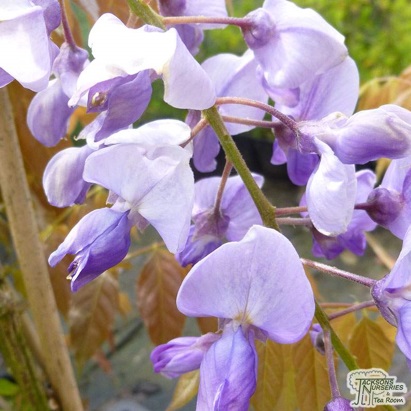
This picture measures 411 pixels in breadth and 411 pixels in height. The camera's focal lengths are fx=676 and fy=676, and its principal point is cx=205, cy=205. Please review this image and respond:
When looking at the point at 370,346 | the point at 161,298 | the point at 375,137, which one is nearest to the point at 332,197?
the point at 375,137

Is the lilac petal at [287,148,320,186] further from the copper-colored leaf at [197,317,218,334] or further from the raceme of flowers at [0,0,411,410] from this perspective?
the copper-colored leaf at [197,317,218,334]

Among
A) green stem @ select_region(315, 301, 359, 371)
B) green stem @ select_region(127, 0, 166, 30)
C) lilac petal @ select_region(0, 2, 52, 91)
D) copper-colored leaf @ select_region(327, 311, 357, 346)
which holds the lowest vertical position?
copper-colored leaf @ select_region(327, 311, 357, 346)

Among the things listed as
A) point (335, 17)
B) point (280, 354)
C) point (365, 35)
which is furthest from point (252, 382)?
point (365, 35)

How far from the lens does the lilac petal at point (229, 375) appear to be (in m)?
0.36

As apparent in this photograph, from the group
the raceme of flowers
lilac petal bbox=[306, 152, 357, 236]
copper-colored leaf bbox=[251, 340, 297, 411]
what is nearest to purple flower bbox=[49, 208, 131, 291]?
the raceme of flowers

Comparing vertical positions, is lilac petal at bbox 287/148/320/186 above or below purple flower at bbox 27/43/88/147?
below

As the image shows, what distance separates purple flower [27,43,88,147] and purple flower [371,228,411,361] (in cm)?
25

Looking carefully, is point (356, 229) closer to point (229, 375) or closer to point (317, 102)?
point (317, 102)

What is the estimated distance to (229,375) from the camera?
362 millimetres

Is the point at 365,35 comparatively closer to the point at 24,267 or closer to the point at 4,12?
the point at 24,267

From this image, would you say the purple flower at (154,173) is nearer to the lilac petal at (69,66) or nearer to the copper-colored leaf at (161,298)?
the lilac petal at (69,66)

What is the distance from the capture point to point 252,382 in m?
0.37

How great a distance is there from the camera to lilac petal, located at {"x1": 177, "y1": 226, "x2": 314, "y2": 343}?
35 cm

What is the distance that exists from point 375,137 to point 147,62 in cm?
13
